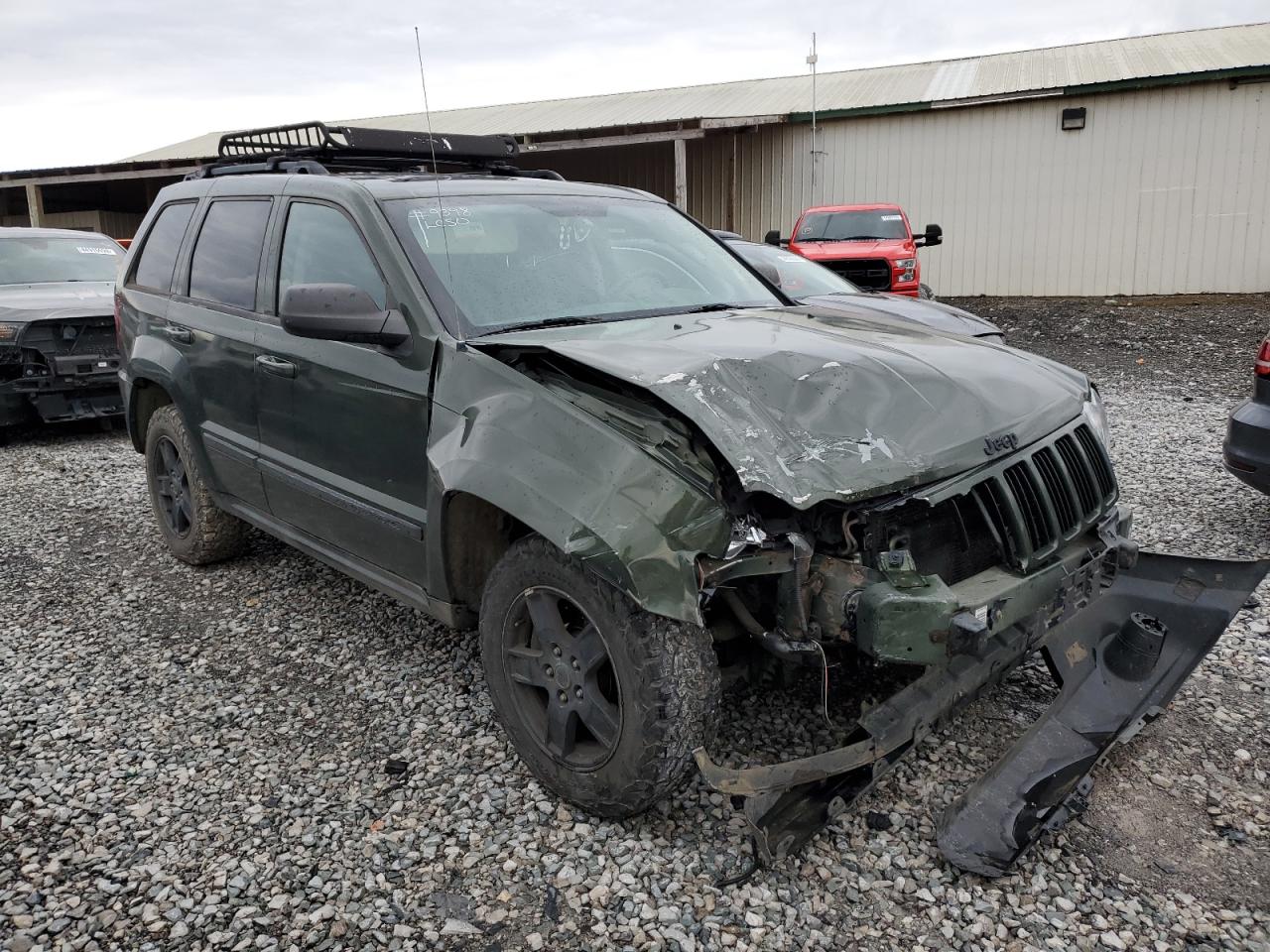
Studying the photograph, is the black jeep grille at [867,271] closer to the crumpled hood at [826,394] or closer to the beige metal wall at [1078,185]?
the beige metal wall at [1078,185]

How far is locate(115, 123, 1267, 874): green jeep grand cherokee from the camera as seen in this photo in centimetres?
242

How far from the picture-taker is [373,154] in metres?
4.40

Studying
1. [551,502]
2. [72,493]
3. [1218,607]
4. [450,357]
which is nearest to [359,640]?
[450,357]

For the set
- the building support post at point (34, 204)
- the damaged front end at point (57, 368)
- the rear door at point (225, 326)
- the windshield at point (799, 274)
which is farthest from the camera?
the building support post at point (34, 204)

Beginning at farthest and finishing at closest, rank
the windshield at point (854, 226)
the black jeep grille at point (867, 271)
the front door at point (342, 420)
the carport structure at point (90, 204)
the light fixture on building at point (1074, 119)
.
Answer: the carport structure at point (90, 204)
the light fixture on building at point (1074, 119)
the windshield at point (854, 226)
the black jeep grille at point (867, 271)
the front door at point (342, 420)

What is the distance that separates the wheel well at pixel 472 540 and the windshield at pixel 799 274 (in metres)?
5.44

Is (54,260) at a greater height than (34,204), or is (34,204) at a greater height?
(34,204)

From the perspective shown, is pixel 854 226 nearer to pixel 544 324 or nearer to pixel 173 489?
pixel 173 489

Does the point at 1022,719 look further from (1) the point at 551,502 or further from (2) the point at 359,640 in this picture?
(2) the point at 359,640

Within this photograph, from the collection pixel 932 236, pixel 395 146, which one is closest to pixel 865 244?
pixel 932 236

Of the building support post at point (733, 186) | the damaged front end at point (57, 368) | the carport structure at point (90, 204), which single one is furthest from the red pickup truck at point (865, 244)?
the carport structure at point (90, 204)

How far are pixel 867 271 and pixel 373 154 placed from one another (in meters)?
9.31

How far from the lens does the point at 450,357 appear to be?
295cm

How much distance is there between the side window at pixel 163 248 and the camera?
460 centimetres
